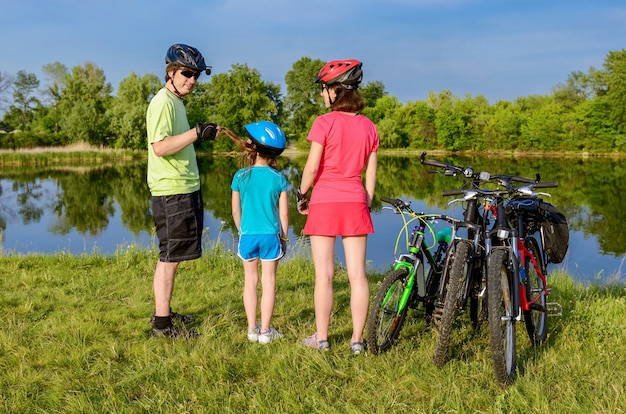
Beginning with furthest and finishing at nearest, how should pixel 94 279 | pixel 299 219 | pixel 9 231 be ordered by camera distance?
pixel 299 219 → pixel 9 231 → pixel 94 279

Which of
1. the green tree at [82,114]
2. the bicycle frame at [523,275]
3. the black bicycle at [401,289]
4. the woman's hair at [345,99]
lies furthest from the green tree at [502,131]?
the woman's hair at [345,99]

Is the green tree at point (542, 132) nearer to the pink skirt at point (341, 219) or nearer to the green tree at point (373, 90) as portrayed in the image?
the green tree at point (373, 90)

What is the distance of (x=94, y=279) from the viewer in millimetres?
5797

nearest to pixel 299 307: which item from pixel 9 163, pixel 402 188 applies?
pixel 402 188

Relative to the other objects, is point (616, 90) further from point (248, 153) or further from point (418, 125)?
point (248, 153)

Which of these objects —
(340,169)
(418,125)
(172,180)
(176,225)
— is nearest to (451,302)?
(340,169)

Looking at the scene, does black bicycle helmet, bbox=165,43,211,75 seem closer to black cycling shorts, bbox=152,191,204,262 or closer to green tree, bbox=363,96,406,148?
black cycling shorts, bbox=152,191,204,262

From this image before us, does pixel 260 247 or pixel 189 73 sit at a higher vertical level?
pixel 189 73

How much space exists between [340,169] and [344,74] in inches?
22.4

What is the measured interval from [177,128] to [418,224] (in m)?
1.77

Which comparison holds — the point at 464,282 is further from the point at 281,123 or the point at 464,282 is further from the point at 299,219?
the point at 281,123

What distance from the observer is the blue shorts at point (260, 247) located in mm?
3748

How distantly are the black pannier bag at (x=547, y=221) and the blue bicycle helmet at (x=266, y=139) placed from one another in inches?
64.3

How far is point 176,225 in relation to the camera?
377 cm
